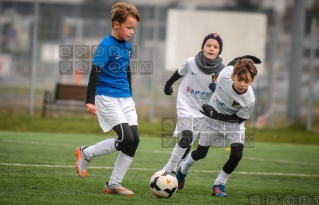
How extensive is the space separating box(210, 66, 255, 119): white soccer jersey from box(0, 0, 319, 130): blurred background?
11.3m

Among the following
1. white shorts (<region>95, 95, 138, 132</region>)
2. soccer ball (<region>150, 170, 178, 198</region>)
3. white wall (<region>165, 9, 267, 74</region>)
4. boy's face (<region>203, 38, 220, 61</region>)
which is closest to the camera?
soccer ball (<region>150, 170, 178, 198</region>)

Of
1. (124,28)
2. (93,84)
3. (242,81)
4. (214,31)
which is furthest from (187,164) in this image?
(214,31)

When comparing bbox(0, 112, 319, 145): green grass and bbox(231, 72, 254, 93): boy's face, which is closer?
bbox(231, 72, 254, 93): boy's face

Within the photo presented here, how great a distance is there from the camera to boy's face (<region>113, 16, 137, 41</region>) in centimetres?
729

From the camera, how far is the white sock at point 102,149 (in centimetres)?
732

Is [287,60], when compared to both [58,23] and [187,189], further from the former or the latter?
[187,189]

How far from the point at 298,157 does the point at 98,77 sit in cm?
746

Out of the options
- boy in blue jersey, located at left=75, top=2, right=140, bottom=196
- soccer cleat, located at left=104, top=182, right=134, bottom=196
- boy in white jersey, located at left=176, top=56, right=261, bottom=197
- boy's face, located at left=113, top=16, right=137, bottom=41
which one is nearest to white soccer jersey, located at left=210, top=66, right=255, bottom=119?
boy in white jersey, located at left=176, top=56, right=261, bottom=197

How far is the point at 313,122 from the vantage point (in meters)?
20.3

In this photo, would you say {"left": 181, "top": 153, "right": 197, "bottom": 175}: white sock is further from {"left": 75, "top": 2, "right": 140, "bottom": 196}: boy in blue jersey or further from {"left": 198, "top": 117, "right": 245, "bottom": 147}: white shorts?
{"left": 75, "top": 2, "right": 140, "bottom": 196}: boy in blue jersey

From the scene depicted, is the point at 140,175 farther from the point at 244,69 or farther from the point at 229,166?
the point at 244,69

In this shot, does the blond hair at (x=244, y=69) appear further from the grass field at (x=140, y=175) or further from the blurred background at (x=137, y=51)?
the blurred background at (x=137, y=51)

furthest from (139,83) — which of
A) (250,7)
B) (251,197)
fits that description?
(251,197)

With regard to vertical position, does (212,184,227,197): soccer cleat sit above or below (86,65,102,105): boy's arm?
below
